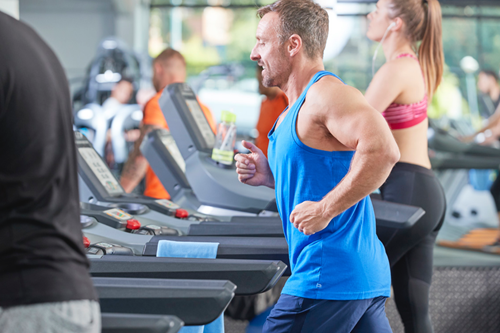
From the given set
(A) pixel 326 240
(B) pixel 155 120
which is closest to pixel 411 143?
(A) pixel 326 240

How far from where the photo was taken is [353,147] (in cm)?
118

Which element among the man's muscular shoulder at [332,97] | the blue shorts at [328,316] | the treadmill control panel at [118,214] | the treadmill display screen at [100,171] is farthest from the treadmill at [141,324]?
the treadmill display screen at [100,171]

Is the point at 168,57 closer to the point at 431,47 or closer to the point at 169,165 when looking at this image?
the point at 169,165

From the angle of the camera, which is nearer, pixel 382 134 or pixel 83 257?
pixel 83 257

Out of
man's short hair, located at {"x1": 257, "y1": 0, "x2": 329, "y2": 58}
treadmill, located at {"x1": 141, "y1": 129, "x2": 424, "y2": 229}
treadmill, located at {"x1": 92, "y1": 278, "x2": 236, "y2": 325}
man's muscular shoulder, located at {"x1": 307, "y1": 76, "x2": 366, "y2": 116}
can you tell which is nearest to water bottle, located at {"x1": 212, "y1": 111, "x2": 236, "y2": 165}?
treadmill, located at {"x1": 141, "y1": 129, "x2": 424, "y2": 229}

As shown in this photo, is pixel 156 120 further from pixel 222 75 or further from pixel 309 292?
pixel 222 75

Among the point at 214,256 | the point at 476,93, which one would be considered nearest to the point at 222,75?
the point at 476,93

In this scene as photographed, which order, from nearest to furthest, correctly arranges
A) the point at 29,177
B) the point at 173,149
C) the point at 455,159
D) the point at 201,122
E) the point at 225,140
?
the point at 29,177
the point at 225,140
the point at 201,122
the point at 173,149
the point at 455,159

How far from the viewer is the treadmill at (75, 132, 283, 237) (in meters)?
1.88

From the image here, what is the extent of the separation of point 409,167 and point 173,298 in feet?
3.36

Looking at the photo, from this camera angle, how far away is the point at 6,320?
79cm

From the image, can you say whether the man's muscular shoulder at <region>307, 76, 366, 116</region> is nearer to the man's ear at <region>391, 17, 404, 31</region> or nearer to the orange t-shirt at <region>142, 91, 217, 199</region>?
the man's ear at <region>391, 17, 404, 31</region>

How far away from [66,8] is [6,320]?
9.27m

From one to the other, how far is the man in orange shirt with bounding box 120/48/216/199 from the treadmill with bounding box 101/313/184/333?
200 centimetres
